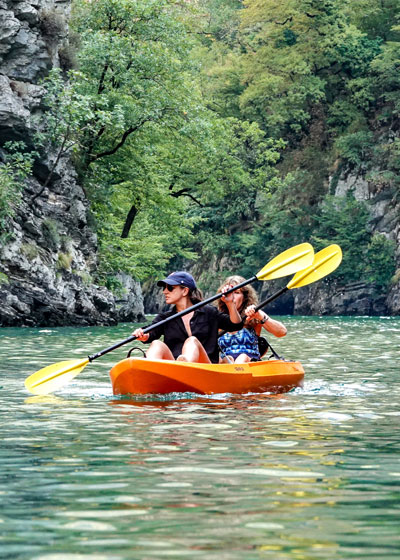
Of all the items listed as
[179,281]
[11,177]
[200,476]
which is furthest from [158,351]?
[11,177]

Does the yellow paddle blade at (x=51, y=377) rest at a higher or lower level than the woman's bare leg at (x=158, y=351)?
lower

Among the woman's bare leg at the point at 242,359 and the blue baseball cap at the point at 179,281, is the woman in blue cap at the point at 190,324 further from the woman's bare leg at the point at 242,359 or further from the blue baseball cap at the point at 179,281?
the woman's bare leg at the point at 242,359

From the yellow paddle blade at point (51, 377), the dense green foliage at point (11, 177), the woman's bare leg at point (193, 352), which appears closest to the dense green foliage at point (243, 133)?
the dense green foliage at point (11, 177)

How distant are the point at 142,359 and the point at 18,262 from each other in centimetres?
1539

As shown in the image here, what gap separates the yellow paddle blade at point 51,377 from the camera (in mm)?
8531

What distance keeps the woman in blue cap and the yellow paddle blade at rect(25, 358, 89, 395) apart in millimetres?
713

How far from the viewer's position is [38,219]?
24.8 meters

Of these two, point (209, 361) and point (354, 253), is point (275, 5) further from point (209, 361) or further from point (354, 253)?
point (209, 361)

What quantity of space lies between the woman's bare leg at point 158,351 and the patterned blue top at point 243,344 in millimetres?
929

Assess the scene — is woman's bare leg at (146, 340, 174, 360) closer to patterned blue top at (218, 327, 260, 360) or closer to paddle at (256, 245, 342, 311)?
patterned blue top at (218, 327, 260, 360)

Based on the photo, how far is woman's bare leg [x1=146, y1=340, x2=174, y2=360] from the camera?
27.8ft

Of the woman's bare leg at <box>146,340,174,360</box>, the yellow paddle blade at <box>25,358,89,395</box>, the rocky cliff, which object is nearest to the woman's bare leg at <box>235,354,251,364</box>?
the woman's bare leg at <box>146,340,174,360</box>

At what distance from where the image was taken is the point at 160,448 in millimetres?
5570

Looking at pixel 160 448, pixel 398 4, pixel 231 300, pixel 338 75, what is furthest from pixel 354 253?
pixel 160 448
